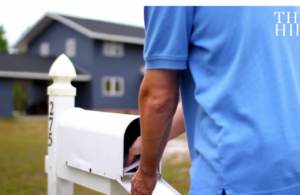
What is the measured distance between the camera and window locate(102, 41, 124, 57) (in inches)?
973

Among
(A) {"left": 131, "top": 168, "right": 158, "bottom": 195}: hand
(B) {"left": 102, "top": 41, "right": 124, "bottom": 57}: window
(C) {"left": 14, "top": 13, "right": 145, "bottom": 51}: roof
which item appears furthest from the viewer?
(B) {"left": 102, "top": 41, "right": 124, "bottom": 57}: window

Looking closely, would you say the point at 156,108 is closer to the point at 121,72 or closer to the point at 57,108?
the point at 57,108

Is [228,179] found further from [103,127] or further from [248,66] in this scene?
[103,127]

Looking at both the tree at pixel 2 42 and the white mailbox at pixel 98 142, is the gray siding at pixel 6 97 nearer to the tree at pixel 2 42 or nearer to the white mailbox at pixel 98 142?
the tree at pixel 2 42

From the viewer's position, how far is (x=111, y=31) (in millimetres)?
25500

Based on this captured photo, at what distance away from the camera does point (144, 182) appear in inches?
55.7

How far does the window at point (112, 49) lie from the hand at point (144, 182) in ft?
77.6

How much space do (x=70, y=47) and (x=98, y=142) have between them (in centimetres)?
2472

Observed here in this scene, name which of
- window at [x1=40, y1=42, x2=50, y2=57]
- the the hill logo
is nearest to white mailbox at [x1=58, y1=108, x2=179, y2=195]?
the the hill logo

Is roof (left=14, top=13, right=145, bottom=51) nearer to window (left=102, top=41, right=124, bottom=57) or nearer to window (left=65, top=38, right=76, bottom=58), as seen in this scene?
window (left=102, top=41, right=124, bottom=57)

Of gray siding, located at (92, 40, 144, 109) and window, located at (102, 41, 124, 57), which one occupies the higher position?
window, located at (102, 41, 124, 57)

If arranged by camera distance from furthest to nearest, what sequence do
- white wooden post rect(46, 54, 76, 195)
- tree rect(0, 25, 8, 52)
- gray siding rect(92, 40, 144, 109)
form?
1. tree rect(0, 25, 8, 52)
2. gray siding rect(92, 40, 144, 109)
3. white wooden post rect(46, 54, 76, 195)

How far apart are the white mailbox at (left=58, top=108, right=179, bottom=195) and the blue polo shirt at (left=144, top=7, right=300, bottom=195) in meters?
0.60

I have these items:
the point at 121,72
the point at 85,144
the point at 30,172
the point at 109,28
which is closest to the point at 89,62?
the point at 121,72
